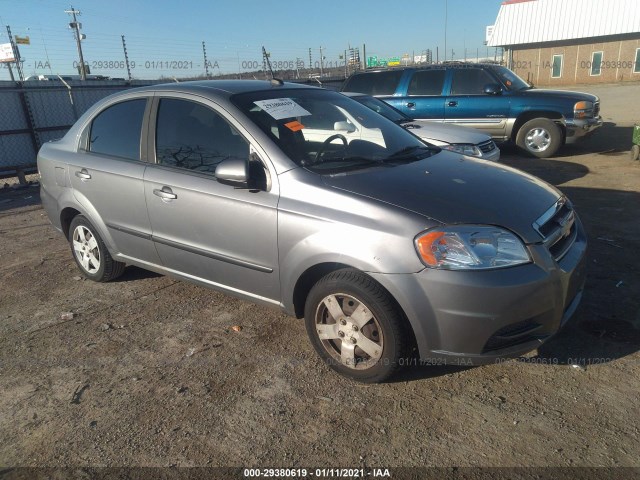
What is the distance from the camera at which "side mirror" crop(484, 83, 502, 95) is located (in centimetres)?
941

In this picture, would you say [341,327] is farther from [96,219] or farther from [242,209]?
[96,219]

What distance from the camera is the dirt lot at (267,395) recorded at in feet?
7.99

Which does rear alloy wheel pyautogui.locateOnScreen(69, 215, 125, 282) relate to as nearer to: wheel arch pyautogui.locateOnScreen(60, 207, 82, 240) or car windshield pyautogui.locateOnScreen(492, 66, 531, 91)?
wheel arch pyautogui.locateOnScreen(60, 207, 82, 240)

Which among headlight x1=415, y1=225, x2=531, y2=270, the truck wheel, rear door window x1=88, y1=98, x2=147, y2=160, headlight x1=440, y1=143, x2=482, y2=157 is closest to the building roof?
the truck wheel

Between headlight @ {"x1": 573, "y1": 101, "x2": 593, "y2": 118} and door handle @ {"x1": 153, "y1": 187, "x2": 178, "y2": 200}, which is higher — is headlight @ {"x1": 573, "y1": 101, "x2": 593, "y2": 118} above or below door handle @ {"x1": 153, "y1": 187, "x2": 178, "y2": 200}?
below

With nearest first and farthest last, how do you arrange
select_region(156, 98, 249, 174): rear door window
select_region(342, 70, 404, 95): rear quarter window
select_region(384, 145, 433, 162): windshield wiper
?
select_region(156, 98, 249, 174): rear door window < select_region(384, 145, 433, 162): windshield wiper < select_region(342, 70, 404, 95): rear quarter window

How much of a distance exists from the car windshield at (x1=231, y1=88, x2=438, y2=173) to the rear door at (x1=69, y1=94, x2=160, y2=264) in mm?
1007

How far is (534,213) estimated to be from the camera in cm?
284

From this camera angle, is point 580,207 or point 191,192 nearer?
point 191,192

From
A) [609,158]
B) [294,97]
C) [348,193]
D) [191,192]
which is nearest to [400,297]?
[348,193]

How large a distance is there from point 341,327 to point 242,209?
0.97 meters

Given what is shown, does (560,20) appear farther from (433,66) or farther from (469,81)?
(469,81)

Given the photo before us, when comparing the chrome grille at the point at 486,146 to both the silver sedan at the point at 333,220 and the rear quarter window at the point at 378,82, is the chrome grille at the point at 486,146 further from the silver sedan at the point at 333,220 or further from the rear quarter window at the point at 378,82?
the rear quarter window at the point at 378,82

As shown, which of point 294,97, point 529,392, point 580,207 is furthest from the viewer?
point 580,207
